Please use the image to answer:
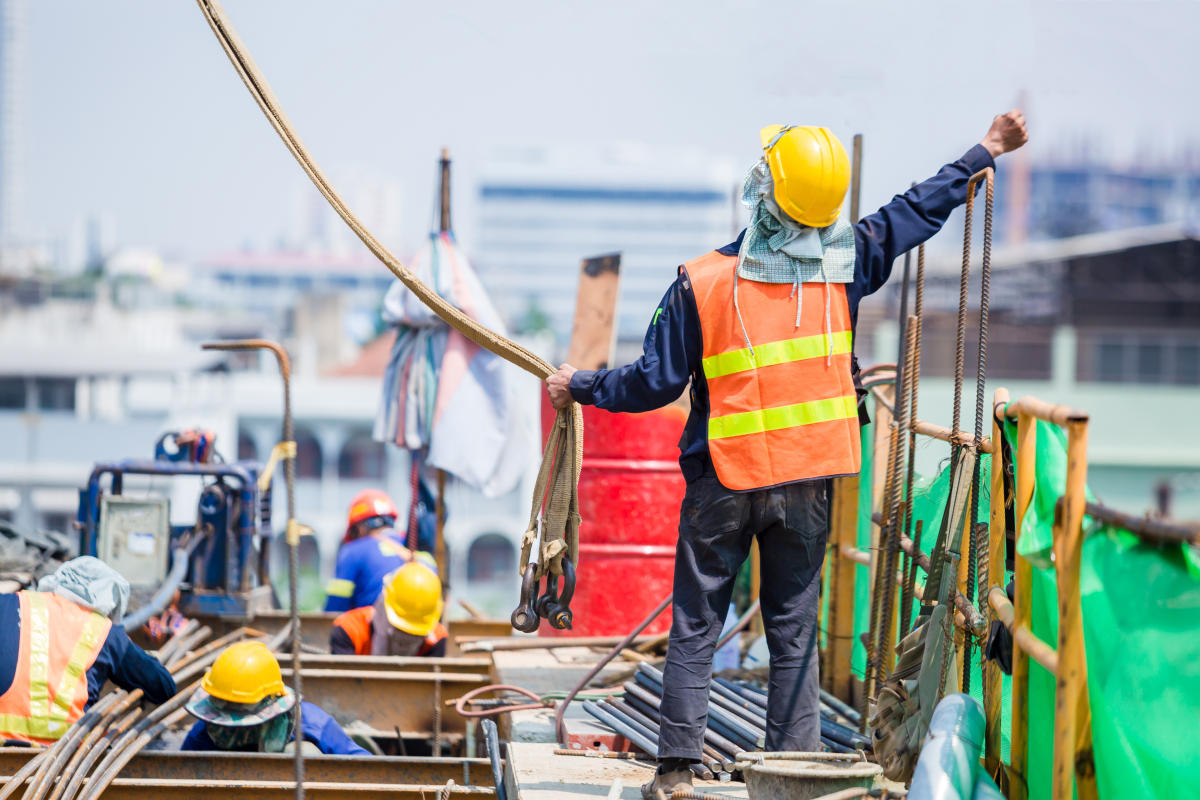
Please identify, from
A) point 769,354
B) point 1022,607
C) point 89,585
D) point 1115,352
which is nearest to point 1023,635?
point 1022,607

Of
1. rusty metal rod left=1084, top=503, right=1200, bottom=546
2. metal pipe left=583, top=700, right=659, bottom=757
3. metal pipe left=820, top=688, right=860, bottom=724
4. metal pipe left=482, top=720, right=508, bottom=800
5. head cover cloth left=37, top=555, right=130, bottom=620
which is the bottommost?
metal pipe left=482, top=720, right=508, bottom=800

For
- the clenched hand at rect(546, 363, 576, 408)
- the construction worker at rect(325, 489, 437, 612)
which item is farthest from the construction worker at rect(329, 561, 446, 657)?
the clenched hand at rect(546, 363, 576, 408)

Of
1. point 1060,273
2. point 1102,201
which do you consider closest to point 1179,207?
point 1102,201

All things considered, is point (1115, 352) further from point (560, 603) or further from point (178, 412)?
point (560, 603)

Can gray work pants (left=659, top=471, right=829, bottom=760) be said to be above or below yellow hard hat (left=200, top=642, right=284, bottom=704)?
above

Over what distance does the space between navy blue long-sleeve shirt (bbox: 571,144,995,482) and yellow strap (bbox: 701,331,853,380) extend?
0.08 m

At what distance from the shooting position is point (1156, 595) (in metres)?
2.32

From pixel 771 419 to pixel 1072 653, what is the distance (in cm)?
131

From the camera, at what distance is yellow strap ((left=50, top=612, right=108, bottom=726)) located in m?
4.93

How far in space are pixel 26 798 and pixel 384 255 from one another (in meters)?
2.33

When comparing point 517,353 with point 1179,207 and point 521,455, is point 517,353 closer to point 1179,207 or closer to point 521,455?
point 521,455

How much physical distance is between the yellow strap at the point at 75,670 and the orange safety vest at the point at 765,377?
292cm

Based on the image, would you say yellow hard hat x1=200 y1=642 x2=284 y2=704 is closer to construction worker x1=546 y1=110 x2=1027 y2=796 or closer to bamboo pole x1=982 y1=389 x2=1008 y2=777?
construction worker x1=546 y1=110 x2=1027 y2=796

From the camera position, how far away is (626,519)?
6582 millimetres
